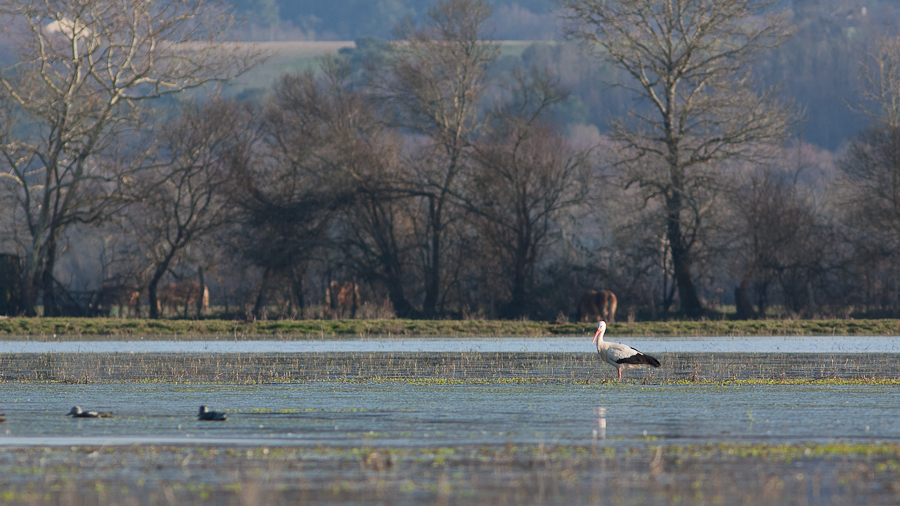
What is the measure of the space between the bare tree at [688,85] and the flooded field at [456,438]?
89.2 feet

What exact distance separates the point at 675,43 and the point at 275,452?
39.7m

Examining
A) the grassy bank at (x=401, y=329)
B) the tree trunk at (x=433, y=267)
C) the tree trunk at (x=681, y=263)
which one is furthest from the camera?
the tree trunk at (x=433, y=267)

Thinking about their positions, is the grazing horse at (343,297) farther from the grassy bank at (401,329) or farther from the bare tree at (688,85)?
the bare tree at (688,85)

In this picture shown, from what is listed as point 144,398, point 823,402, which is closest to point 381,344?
point 144,398

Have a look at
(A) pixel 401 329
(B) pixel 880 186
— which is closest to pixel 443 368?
(A) pixel 401 329

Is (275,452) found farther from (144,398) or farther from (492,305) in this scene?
(492,305)

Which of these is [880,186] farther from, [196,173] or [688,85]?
[196,173]

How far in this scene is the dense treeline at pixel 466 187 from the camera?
151 feet

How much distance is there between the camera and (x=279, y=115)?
55094 mm

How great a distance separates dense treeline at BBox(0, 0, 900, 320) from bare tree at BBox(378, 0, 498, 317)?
10 centimetres

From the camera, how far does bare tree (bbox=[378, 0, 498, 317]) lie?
49844mm

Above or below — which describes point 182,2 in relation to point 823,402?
above

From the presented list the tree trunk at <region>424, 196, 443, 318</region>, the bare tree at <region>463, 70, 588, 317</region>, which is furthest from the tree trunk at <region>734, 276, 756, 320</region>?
the tree trunk at <region>424, 196, 443, 318</region>

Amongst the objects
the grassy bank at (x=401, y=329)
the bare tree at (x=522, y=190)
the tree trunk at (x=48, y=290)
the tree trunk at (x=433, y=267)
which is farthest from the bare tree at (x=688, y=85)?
the tree trunk at (x=48, y=290)
